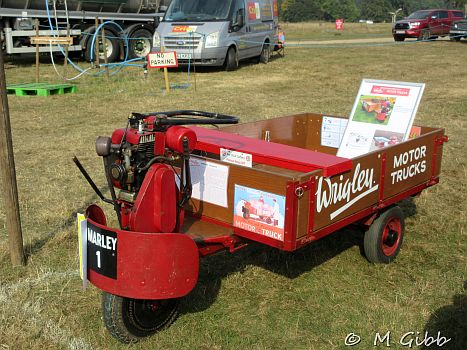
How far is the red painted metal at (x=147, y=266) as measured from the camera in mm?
3180

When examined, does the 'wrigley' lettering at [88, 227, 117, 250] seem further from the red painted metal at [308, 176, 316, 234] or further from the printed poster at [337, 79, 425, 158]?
the printed poster at [337, 79, 425, 158]

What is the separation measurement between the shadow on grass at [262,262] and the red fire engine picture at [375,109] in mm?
1253

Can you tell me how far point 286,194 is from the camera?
345 cm

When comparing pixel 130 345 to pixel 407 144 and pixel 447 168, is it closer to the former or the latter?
pixel 407 144

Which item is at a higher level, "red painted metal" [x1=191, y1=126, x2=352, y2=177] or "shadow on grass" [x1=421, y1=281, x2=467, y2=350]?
"red painted metal" [x1=191, y1=126, x2=352, y2=177]

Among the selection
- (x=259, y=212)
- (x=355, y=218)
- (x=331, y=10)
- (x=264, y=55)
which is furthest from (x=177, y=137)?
(x=331, y=10)

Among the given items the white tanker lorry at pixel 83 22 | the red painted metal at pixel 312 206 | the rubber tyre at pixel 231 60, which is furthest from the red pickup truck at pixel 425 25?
the red painted metal at pixel 312 206

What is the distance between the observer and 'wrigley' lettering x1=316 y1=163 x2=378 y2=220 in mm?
3715

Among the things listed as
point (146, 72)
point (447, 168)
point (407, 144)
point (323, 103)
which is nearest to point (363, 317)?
point (407, 144)

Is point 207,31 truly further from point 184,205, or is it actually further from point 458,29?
point 458,29

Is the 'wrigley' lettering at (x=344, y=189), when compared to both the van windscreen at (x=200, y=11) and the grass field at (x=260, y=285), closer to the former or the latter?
the grass field at (x=260, y=285)

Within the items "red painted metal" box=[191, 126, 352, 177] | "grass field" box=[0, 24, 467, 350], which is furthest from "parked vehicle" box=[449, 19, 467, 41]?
"red painted metal" box=[191, 126, 352, 177]

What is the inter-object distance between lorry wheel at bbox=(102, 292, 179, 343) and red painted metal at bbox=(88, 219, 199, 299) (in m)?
0.21

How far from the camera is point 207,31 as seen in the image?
15.5 metres
